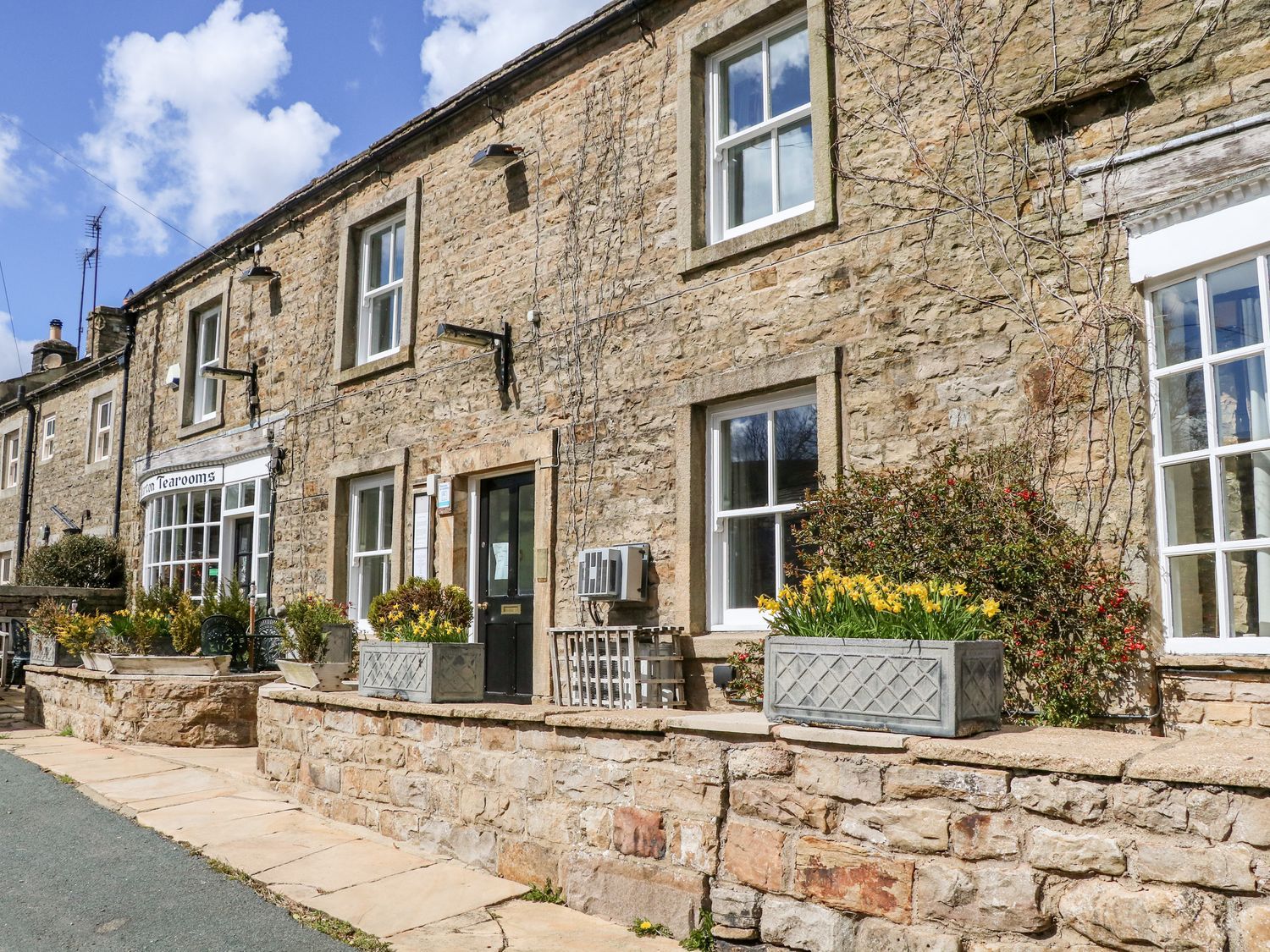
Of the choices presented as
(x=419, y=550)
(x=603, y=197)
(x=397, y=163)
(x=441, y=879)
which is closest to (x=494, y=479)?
(x=419, y=550)

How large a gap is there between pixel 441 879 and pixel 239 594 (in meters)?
6.99

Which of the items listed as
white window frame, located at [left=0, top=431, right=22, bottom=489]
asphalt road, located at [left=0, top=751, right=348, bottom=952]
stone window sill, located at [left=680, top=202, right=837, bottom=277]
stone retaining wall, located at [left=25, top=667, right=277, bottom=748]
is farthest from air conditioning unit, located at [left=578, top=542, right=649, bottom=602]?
white window frame, located at [left=0, top=431, right=22, bottom=489]

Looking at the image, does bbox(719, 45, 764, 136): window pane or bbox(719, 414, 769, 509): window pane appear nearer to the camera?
bbox(719, 414, 769, 509): window pane

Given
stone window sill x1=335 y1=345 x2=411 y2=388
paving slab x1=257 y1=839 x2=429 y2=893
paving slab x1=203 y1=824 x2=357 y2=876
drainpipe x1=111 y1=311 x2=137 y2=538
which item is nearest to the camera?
paving slab x1=257 y1=839 x2=429 y2=893

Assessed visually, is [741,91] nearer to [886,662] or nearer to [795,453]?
[795,453]

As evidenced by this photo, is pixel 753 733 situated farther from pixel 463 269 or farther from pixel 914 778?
pixel 463 269

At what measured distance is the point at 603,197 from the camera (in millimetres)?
8359

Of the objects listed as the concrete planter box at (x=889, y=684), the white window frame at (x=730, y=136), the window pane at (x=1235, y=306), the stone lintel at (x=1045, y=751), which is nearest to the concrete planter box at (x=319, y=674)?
the white window frame at (x=730, y=136)

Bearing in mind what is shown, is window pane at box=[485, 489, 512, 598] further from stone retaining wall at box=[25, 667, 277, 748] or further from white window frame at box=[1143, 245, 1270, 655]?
white window frame at box=[1143, 245, 1270, 655]

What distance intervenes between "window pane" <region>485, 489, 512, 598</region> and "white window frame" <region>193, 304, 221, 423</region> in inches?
240

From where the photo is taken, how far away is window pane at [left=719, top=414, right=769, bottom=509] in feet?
23.6

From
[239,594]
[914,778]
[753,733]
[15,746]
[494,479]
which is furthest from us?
[239,594]

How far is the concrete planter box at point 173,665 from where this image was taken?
10258 millimetres

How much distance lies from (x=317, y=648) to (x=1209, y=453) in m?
6.08
